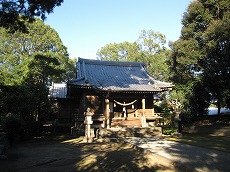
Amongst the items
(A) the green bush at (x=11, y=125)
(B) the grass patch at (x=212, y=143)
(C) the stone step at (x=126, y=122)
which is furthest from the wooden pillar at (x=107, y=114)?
(A) the green bush at (x=11, y=125)

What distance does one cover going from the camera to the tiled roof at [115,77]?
63.9 ft

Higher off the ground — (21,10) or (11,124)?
(21,10)

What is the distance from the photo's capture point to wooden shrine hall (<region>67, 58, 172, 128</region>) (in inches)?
746

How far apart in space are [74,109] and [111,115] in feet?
24.9

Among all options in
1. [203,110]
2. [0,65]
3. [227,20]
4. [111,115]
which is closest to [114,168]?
[111,115]

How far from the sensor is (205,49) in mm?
24203

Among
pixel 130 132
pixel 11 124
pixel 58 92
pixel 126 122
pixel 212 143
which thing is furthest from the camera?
pixel 58 92

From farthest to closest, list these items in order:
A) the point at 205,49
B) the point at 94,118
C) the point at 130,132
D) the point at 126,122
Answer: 1. the point at 205,49
2. the point at 126,122
3. the point at 94,118
4. the point at 130,132

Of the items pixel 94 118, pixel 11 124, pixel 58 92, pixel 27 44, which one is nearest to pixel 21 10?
pixel 11 124

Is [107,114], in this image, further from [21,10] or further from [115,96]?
[21,10]

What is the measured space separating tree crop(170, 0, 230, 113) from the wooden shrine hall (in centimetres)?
579

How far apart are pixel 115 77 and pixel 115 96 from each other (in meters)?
3.11

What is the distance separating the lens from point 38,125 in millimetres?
20172

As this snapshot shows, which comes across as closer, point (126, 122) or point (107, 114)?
point (107, 114)
